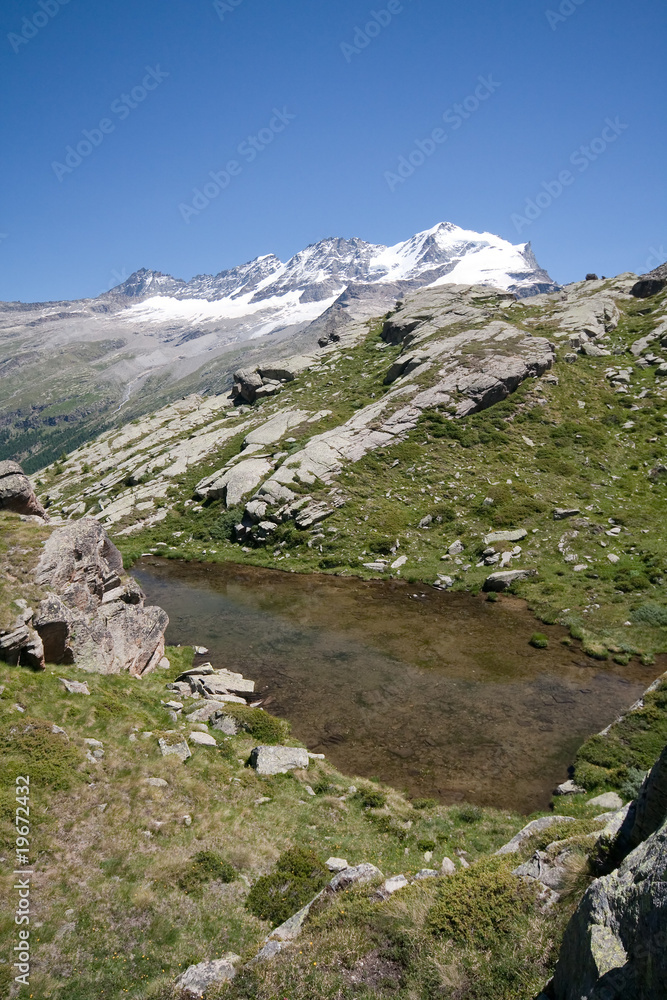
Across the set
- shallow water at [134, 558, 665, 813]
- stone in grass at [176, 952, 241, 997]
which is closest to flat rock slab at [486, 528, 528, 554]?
shallow water at [134, 558, 665, 813]

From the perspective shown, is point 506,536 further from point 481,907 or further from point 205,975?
point 205,975

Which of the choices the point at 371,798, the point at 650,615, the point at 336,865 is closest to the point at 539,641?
the point at 650,615

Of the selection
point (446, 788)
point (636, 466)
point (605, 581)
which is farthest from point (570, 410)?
point (446, 788)

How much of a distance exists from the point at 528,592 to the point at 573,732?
13.7 meters

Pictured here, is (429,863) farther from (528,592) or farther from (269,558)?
(269,558)

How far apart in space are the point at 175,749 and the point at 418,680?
13.3 metres

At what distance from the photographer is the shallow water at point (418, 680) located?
65.2 ft

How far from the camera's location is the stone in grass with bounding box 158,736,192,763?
1775 centimetres

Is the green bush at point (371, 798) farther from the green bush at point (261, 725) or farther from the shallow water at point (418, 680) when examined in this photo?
the green bush at point (261, 725)

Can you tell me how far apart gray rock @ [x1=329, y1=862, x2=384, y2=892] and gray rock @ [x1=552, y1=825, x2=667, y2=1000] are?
503 centimetres

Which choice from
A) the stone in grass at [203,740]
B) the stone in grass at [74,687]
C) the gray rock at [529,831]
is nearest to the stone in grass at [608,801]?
the gray rock at [529,831]

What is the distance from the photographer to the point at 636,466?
1809 inches

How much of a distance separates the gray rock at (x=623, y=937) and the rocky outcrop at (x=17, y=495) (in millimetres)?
31710

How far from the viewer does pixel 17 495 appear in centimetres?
2916
